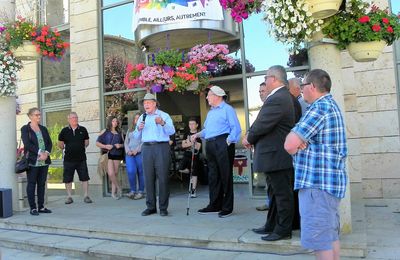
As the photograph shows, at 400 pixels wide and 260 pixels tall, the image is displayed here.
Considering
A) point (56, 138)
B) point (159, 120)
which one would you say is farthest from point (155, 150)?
point (56, 138)

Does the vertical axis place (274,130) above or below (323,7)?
below

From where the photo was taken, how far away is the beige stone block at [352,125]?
6.83 meters

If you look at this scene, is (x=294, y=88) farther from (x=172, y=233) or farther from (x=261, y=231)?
(x=172, y=233)

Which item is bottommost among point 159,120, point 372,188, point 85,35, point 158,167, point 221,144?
point 372,188

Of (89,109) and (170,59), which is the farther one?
(89,109)

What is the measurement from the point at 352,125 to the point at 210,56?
2.63 meters

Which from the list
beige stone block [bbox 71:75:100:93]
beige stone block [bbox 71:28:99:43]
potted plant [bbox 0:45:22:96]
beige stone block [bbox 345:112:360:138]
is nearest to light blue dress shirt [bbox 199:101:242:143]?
beige stone block [bbox 345:112:360:138]

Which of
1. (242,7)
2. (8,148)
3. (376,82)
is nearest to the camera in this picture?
(242,7)

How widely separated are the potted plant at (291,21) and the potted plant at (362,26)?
25 centimetres

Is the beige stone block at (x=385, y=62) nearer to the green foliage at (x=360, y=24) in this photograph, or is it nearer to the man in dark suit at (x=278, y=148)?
the green foliage at (x=360, y=24)

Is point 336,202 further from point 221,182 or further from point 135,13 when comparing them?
point 135,13

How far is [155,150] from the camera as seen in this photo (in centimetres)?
628

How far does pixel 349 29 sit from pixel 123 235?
375 cm

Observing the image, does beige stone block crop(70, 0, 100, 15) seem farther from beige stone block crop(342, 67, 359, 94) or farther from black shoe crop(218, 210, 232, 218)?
black shoe crop(218, 210, 232, 218)
